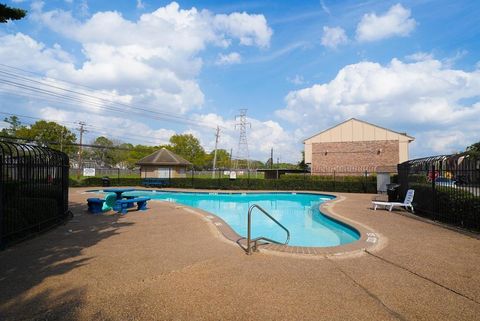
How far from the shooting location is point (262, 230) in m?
10.2

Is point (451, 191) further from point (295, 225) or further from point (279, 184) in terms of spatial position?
point (279, 184)

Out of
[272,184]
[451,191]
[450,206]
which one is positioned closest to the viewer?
[450,206]

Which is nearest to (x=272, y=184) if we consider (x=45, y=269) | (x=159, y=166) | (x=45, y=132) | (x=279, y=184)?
(x=279, y=184)

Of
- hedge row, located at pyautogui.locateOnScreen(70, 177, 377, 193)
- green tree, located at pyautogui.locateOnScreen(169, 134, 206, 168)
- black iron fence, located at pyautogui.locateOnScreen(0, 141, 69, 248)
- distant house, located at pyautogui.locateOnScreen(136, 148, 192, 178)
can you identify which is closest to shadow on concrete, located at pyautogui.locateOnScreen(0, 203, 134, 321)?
black iron fence, located at pyautogui.locateOnScreen(0, 141, 69, 248)

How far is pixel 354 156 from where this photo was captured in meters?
34.2

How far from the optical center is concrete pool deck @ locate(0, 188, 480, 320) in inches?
124

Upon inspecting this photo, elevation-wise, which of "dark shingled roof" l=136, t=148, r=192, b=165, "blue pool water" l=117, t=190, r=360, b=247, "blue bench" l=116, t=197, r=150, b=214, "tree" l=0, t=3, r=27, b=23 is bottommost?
"blue pool water" l=117, t=190, r=360, b=247

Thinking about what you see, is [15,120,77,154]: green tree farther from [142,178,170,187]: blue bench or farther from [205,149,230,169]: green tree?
[205,149,230,169]: green tree

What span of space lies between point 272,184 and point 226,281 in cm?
2031

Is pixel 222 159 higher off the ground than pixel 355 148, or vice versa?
A: pixel 222 159

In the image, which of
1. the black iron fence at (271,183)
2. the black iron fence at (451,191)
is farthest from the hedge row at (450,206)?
the black iron fence at (271,183)

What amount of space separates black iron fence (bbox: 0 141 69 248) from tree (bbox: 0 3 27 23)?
2.85m

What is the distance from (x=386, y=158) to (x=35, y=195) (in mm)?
33799

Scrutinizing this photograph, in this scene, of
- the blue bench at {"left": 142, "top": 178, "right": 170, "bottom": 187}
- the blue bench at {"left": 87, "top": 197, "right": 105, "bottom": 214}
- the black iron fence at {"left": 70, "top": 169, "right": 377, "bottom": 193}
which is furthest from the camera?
the blue bench at {"left": 142, "top": 178, "right": 170, "bottom": 187}
